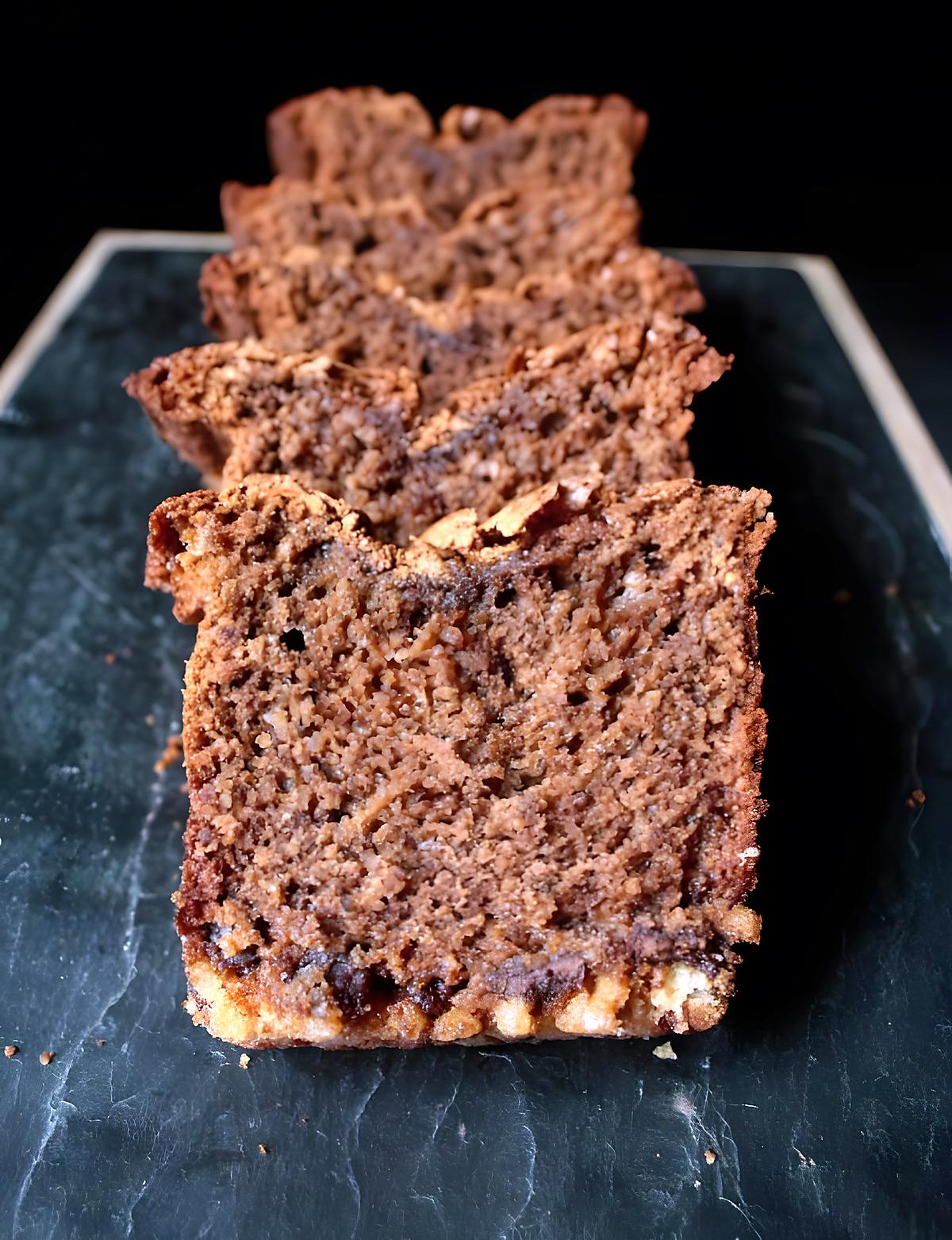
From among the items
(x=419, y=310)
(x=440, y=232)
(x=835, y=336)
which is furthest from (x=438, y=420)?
(x=835, y=336)

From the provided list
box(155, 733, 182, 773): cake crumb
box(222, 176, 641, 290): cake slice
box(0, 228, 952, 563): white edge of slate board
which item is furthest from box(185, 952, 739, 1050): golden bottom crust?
box(222, 176, 641, 290): cake slice

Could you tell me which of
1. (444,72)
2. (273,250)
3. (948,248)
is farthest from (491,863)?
(948,248)

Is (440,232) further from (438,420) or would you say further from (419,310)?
(438,420)

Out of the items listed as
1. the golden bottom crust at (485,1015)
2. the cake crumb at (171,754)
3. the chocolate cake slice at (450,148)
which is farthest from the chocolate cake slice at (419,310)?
the golden bottom crust at (485,1015)

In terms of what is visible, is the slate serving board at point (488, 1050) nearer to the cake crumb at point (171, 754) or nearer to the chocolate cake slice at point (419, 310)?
the cake crumb at point (171, 754)

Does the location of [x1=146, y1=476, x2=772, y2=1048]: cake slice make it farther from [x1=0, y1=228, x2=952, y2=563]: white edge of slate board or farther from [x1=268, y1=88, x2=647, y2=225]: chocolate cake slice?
[x1=268, y1=88, x2=647, y2=225]: chocolate cake slice
